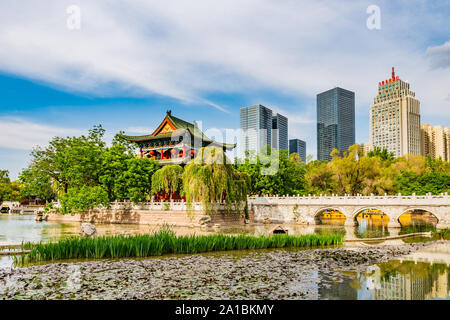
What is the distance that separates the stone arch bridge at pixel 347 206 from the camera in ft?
93.9

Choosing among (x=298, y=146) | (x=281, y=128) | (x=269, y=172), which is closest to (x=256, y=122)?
(x=281, y=128)

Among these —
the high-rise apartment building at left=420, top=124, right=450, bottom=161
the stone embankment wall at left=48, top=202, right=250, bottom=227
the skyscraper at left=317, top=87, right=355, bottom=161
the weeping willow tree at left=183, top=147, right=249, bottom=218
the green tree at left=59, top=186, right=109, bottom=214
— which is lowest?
the stone embankment wall at left=48, top=202, right=250, bottom=227

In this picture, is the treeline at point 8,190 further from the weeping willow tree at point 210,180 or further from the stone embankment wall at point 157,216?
the weeping willow tree at point 210,180

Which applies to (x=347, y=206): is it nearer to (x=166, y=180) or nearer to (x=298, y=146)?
(x=166, y=180)

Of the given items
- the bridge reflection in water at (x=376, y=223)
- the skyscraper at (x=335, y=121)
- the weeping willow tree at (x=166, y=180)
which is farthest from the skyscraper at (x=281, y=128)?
the weeping willow tree at (x=166, y=180)

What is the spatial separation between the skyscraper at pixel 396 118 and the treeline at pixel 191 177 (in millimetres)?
60349

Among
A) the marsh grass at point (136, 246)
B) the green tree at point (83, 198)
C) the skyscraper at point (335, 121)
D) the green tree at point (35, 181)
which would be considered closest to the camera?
the marsh grass at point (136, 246)

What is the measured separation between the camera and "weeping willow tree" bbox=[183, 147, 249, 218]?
2703cm

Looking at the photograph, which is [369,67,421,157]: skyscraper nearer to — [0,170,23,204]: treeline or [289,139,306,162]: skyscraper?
[289,139,306,162]: skyscraper

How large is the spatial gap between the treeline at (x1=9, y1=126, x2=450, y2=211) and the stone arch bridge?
343 cm

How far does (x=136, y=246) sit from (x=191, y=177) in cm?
1488

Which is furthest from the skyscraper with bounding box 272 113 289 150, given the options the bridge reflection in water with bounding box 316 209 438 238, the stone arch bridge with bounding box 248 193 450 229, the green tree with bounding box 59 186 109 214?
the green tree with bounding box 59 186 109 214

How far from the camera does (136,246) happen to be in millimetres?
12305
